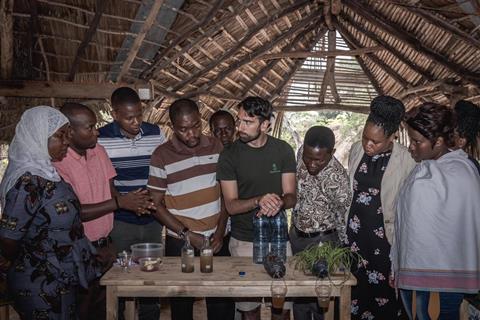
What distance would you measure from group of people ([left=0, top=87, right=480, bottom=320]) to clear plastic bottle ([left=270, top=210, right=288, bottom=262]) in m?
0.14

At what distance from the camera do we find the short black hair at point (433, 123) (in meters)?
2.72

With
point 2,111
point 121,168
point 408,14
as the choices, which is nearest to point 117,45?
point 2,111

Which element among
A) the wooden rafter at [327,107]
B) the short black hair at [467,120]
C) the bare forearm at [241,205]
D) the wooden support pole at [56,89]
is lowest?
the bare forearm at [241,205]

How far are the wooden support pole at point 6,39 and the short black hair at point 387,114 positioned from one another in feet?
12.1

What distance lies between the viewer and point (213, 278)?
9.29 ft

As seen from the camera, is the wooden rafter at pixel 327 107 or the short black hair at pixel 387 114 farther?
the wooden rafter at pixel 327 107

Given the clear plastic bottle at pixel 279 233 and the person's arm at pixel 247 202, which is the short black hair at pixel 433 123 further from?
the clear plastic bottle at pixel 279 233

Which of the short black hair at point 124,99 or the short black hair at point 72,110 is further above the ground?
the short black hair at point 124,99

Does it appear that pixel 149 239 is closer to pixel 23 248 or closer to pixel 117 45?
pixel 23 248

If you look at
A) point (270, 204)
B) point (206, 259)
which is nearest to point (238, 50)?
point (270, 204)

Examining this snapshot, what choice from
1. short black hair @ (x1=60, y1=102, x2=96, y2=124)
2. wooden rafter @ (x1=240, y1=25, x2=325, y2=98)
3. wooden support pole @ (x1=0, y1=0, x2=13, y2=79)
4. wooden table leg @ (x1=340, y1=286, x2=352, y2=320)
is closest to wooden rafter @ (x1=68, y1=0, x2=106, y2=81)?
wooden support pole @ (x1=0, y1=0, x2=13, y2=79)

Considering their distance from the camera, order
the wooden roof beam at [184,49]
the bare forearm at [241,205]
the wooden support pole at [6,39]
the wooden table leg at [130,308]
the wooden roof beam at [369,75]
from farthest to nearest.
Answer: the wooden roof beam at [369,75]
the wooden roof beam at [184,49]
the wooden support pole at [6,39]
the wooden table leg at [130,308]
the bare forearm at [241,205]

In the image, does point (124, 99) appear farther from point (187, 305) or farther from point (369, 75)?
point (369, 75)

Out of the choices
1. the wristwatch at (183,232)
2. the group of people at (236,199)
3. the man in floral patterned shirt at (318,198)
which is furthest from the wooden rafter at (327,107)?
the wristwatch at (183,232)
